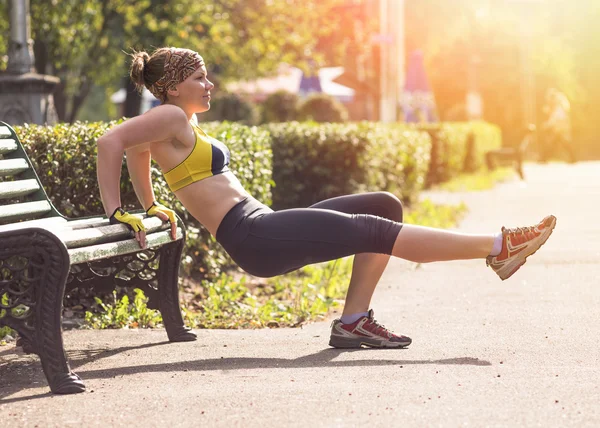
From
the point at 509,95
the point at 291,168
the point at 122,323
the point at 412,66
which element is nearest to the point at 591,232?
the point at 291,168

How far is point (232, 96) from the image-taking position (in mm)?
36156

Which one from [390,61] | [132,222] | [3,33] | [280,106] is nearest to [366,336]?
[132,222]

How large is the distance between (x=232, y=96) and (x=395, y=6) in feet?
40.5

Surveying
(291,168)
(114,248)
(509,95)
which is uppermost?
Answer: (114,248)

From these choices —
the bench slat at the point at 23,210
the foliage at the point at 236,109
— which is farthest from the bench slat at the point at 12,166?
the foliage at the point at 236,109

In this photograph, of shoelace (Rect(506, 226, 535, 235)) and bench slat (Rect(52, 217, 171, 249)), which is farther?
shoelace (Rect(506, 226, 535, 235))

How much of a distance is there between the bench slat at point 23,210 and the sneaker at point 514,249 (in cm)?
236

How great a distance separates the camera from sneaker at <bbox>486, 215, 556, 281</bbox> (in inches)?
229

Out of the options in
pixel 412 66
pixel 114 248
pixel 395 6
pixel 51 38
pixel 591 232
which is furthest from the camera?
pixel 412 66

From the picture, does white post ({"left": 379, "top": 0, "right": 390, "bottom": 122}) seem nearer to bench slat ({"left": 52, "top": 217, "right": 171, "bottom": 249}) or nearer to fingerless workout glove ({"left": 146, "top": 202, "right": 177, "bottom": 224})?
fingerless workout glove ({"left": 146, "top": 202, "right": 177, "bottom": 224})

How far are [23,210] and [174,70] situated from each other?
113cm

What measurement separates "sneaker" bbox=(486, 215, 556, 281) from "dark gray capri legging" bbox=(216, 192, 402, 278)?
502mm

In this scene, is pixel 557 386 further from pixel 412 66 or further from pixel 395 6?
pixel 412 66

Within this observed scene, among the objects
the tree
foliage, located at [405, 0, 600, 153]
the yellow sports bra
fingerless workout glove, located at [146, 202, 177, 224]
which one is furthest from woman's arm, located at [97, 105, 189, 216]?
foliage, located at [405, 0, 600, 153]
